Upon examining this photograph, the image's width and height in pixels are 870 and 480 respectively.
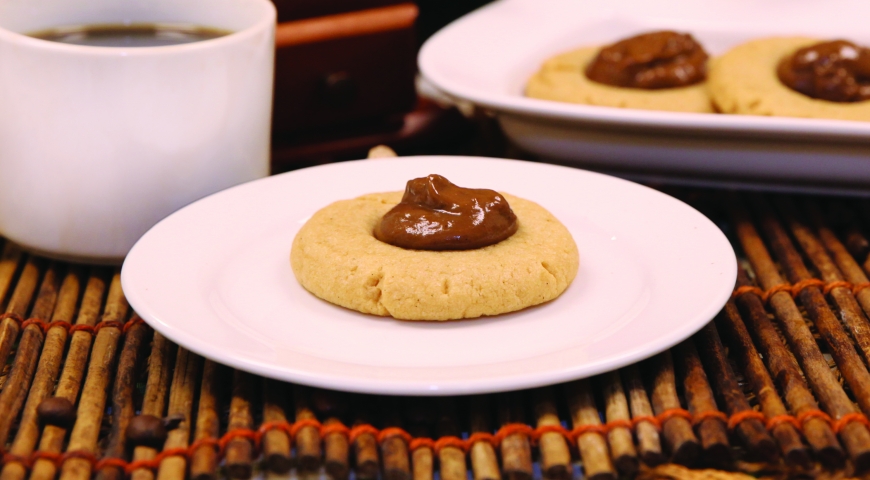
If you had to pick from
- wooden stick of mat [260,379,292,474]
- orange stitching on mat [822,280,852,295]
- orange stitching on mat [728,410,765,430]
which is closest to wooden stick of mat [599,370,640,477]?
orange stitching on mat [728,410,765,430]

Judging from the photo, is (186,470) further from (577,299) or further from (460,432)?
(577,299)

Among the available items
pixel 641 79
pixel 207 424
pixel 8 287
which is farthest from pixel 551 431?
pixel 641 79

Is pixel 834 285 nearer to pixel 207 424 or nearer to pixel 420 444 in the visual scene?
pixel 420 444

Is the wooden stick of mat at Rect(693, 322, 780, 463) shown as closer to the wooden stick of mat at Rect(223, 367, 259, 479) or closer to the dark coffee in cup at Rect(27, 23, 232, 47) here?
the wooden stick of mat at Rect(223, 367, 259, 479)

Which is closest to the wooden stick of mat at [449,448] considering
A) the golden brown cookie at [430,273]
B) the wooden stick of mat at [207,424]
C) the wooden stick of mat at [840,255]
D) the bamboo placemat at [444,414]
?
the bamboo placemat at [444,414]

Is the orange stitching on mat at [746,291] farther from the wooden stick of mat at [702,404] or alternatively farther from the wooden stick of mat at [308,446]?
the wooden stick of mat at [308,446]

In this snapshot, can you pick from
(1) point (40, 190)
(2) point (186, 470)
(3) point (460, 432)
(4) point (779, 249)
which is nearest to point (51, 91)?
(1) point (40, 190)

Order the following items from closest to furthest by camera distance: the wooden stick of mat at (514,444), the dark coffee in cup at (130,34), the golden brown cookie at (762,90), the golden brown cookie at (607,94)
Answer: the wooden stick of mat at (514,444) < the dark coffee in cup at (130,34) < the golden brown cookie at (762,90) < the golden brown cookie at (607,94)
